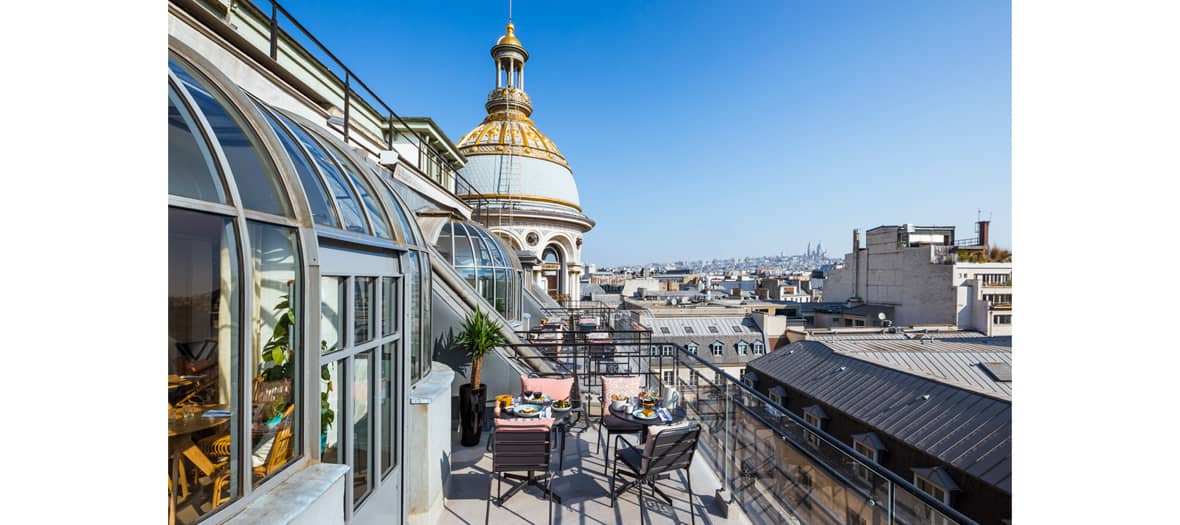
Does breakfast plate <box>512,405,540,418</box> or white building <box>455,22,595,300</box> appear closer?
breakfast plate <box>512,405,540,418</box>

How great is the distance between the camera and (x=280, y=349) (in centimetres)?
283

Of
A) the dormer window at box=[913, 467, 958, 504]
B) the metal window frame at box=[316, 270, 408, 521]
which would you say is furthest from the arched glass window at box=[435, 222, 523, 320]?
the dormer window at box=[913, 467, 958, 504]

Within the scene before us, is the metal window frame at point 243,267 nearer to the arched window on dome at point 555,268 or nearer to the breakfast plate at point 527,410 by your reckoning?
the breakfast plate at point 527,410

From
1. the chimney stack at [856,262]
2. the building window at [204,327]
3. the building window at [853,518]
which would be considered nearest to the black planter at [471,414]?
the building window at [204,327]

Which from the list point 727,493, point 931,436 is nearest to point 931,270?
point 931,436

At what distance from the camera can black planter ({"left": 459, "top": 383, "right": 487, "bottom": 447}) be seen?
7008 mm

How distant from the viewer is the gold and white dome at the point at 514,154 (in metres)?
34.1

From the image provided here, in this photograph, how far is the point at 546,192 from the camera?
34.9m

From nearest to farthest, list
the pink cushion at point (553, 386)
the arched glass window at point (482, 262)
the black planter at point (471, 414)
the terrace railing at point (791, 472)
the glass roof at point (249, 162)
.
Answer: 1. the glass roof at point (249, 162)
2. the terrace railing at point (791, 472)
3. the black planter at point (471, 414)
4. the pink cushion at point (553, 386)
5. the arched glass window at point (482, 262)

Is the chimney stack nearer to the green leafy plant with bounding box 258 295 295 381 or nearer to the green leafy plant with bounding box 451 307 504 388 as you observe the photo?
the green leafy plant with bounding box 451 307 504 388

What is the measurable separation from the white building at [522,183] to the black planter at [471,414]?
24.0 metres

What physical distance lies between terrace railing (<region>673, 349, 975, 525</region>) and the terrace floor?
0.35 meters

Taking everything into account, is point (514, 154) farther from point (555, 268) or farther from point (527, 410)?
point (527, 410)
